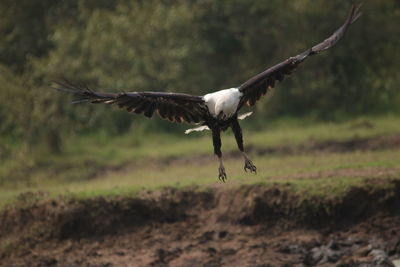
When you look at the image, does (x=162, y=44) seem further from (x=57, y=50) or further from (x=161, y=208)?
(x=161, y=208)

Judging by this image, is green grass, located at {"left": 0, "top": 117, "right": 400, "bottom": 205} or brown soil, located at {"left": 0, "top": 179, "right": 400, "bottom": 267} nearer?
brown soil, located at {"left": 0, "top": 179, "right": 400, "bottom": 267}

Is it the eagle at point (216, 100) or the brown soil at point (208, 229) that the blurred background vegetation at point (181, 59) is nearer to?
the brown soil at point (208, 229)

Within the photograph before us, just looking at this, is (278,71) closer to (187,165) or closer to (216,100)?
(216,100)

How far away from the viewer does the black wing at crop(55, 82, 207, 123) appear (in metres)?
8.60

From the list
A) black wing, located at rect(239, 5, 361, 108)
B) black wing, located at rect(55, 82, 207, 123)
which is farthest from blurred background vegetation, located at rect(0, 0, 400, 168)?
black wing, located at rect(239, 5, 361, 108)

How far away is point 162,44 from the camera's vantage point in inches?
696

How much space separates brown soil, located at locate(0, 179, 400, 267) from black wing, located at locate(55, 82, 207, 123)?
6.82ft

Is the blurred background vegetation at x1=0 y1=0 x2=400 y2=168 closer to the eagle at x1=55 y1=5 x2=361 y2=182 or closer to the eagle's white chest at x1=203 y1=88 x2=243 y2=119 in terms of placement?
the eagle at x1=55 y1=5 x2=361 y2=182

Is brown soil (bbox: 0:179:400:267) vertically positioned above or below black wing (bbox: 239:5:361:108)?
below

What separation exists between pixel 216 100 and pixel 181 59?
28.1ft

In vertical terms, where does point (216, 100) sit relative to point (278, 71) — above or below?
below

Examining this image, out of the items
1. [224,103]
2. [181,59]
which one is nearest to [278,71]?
[224,103]

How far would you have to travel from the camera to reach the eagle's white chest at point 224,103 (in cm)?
892

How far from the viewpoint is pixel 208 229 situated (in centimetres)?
1107
